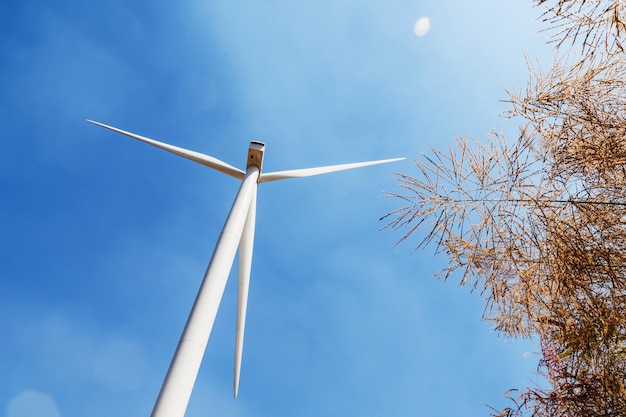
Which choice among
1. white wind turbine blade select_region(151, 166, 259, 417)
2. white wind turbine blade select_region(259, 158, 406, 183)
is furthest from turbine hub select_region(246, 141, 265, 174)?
white wind turbine blade select_region(151, 166, 259, 417)

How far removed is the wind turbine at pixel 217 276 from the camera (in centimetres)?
511

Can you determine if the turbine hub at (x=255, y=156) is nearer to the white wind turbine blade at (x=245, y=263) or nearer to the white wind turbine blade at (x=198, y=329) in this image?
the white wind turbine blade at (x=245, y=263)

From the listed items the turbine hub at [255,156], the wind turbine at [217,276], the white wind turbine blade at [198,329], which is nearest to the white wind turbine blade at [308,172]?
the wind turbine at [217,276]

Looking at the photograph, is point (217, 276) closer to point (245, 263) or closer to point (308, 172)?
point (245, 263)

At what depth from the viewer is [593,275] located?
5332mm

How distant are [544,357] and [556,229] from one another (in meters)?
2.83

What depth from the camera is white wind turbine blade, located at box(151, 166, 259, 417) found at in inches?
196

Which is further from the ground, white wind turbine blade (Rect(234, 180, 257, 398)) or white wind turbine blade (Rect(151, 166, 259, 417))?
white wind turbine blade (Rect(234, 180, 257, 398))

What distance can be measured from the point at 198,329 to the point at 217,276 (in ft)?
2.89

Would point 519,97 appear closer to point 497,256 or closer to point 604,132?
point 604,132

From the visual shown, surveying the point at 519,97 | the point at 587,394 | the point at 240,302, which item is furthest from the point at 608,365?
the point at 240,302

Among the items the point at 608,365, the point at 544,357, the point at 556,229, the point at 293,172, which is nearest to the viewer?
the point at 608,365

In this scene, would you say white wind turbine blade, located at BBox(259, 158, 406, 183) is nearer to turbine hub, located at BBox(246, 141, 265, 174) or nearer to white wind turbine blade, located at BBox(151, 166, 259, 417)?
turbine hub, located at BBox(246, 141, 265, 174)

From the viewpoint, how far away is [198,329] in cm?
565
